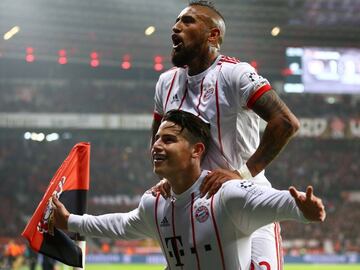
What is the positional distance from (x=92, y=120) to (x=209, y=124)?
2169 cm

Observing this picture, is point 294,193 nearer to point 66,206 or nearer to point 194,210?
point 194,210

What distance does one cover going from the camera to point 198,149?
318 centimetres

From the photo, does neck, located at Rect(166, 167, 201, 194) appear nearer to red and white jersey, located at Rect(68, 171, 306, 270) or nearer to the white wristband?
red and white jersey, located at Rect(68, 171, 306, 270)

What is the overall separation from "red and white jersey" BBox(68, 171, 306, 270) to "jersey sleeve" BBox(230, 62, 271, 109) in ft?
1.30

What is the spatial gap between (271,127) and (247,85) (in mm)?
216

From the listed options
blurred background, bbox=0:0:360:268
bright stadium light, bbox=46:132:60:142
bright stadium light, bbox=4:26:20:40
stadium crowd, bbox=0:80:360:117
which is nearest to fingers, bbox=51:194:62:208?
blurred background, bbox=0:0:360:268

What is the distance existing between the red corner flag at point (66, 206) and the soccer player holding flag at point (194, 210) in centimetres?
52

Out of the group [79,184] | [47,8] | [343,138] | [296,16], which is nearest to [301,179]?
[343,138]

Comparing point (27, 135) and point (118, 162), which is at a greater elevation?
point (27, 135)

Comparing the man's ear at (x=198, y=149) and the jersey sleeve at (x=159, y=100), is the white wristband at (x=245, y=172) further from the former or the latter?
the jersey sleeve at (x=159, y=100)

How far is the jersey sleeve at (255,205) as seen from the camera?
8.71 feet

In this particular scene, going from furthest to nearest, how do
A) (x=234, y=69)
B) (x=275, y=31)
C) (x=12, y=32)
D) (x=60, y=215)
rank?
(x=275, y=31)
(x=12, y=32)
(x=60, y=215)
(x=234, y=69)

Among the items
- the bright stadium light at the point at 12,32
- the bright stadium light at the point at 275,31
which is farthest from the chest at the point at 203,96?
the bright stadium light at the point at 275,31

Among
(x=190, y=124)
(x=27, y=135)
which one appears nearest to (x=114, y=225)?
(x=190, y=124)
